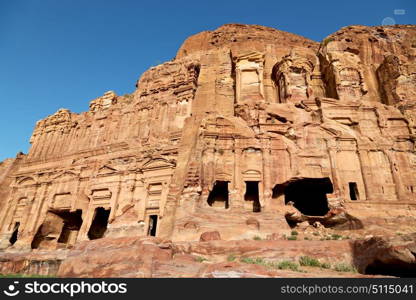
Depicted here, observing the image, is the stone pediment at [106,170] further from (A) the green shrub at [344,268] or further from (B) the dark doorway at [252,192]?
(A) the green shrub at [344,268]

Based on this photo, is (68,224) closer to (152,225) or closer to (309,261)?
(152,225)

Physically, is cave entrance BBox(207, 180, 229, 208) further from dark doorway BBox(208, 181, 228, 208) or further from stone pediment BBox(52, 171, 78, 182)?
stone pediment BBox(52, 171, 78, 182)

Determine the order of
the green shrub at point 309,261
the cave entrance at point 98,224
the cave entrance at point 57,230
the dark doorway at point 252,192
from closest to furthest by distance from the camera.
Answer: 1. the green shrub at point 309,261
2. the dark doorway at point 252,192
3. the cave entrance at point 98,224
4. the cave entrance at point 57,230

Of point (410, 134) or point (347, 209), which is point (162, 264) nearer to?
point (347, 209)

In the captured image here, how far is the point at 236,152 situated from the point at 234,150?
0.24 metres

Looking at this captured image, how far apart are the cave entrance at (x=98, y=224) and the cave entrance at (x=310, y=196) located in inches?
638

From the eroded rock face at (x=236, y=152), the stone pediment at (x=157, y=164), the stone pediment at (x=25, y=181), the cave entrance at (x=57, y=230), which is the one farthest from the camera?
the stone pediment at (x=25, y=181)

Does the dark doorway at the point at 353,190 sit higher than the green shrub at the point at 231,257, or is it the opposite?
the dark doorway at the point at 353,190

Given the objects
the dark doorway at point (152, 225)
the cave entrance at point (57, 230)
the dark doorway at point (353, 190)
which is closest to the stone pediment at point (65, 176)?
the cave entrance at point (57, 230)

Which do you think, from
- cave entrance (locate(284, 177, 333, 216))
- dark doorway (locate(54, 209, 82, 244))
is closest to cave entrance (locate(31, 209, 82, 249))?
dark doorway (locate(54, 209, 82, 244))

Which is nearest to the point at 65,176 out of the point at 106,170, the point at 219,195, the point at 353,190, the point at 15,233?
the point at 106,170

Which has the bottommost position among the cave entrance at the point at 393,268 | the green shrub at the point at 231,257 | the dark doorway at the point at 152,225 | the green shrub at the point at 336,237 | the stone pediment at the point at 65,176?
the cave entrance at the point at 393,268

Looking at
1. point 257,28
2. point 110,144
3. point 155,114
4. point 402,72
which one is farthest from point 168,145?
point 257,28

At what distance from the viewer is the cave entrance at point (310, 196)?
2232 centimetres
